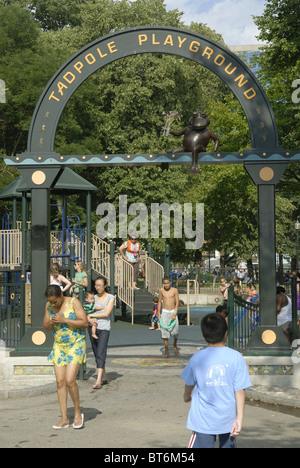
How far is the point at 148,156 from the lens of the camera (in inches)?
438

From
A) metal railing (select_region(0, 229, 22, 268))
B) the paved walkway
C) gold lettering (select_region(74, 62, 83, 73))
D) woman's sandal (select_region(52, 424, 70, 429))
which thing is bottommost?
the paved walkway

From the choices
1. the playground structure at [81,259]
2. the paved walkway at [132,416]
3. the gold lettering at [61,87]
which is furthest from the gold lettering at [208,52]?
the playground structure at [81,259]

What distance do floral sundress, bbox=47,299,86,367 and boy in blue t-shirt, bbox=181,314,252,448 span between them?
10.4ft

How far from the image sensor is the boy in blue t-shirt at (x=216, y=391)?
4.78 metres

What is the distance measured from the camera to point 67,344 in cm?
795

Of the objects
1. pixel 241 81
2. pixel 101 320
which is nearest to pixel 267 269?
pixel 101 320

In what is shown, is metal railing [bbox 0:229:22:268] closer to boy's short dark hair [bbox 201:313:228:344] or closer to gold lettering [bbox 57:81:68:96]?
gold lettering [bbox 57:81:68:96]

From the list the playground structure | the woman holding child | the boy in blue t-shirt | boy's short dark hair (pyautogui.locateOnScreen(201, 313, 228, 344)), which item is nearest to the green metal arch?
the woman holding child

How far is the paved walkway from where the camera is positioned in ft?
23.5

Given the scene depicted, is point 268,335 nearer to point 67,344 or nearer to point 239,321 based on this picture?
point 239,321

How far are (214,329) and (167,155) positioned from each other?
6.46 m

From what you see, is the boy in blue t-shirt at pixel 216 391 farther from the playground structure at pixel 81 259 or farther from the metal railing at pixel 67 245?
the metal railing at pixel 67 245
